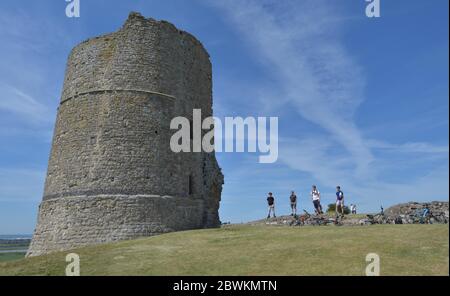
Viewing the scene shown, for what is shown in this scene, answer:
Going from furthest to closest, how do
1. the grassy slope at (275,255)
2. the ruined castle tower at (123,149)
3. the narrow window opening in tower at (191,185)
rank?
the narrow window opening in tower at (191,185) → the ruined castle tower at (123,149) → the grassy slope at (275,255)

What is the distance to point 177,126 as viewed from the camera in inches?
943

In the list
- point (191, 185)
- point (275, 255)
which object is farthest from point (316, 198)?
point (275, 255)

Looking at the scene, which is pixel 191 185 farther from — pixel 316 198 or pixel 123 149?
pixel 316 198

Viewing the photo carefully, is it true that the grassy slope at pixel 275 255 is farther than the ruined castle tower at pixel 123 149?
No

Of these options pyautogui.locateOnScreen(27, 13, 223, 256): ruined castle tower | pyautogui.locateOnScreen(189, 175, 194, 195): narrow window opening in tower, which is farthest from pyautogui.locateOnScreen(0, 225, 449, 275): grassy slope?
pyautogui.locateOnScreen(189, 175, 194, 195): narrow window opening in tower

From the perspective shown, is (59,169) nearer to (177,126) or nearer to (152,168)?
(152,168)

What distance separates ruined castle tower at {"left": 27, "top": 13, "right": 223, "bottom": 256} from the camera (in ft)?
70.0

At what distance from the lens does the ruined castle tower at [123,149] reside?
21.3m

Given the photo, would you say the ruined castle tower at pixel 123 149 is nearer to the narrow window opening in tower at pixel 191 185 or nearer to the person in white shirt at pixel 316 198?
the narrow window opening in tower at pixel 191 185

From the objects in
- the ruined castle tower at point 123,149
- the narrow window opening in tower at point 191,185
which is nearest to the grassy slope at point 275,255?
the ruined castle tower at point 123,149

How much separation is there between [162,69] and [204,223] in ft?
30.4

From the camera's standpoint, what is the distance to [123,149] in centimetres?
2209

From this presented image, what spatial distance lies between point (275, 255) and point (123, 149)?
1151cm

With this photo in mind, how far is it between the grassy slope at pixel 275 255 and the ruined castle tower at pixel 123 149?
3.74m
